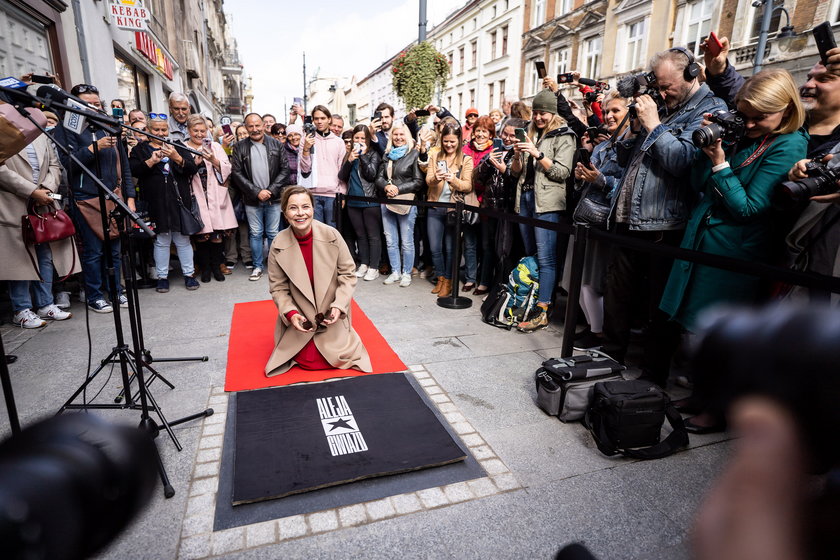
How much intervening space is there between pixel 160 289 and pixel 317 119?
3.17m

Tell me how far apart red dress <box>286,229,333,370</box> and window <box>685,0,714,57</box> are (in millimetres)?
20600

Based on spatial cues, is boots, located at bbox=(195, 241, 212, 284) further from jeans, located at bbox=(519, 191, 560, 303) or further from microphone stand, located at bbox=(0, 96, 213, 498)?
jeans, located at bbox=(519, 191, 560, 303)

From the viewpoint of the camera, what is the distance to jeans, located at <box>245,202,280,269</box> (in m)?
6.79

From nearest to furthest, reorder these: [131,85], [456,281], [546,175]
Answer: [546,175] → [456,281] → [131,85]

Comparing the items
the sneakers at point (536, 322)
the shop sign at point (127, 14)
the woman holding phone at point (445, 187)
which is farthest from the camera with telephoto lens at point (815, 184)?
the shop sign at point (127, 14)

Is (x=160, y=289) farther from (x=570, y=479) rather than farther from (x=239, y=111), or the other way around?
(x=239, y=111)

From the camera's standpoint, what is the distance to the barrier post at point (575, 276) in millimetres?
3648

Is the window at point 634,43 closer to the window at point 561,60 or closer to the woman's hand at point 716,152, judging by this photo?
the window at point 561,60

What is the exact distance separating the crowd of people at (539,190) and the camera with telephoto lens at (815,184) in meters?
0.05

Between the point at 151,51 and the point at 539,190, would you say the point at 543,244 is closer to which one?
the point at 539,190

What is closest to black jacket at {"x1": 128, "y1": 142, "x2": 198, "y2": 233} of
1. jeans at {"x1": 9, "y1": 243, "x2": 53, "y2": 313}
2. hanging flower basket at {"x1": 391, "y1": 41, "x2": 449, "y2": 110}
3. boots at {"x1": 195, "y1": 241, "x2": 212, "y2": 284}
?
boots at {"x1": 195, "y1": 241, "x2": 212, "y2": 284}

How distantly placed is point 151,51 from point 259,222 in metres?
8.27

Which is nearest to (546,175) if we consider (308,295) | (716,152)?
(716,152)

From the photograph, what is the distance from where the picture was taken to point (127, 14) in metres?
8.95
